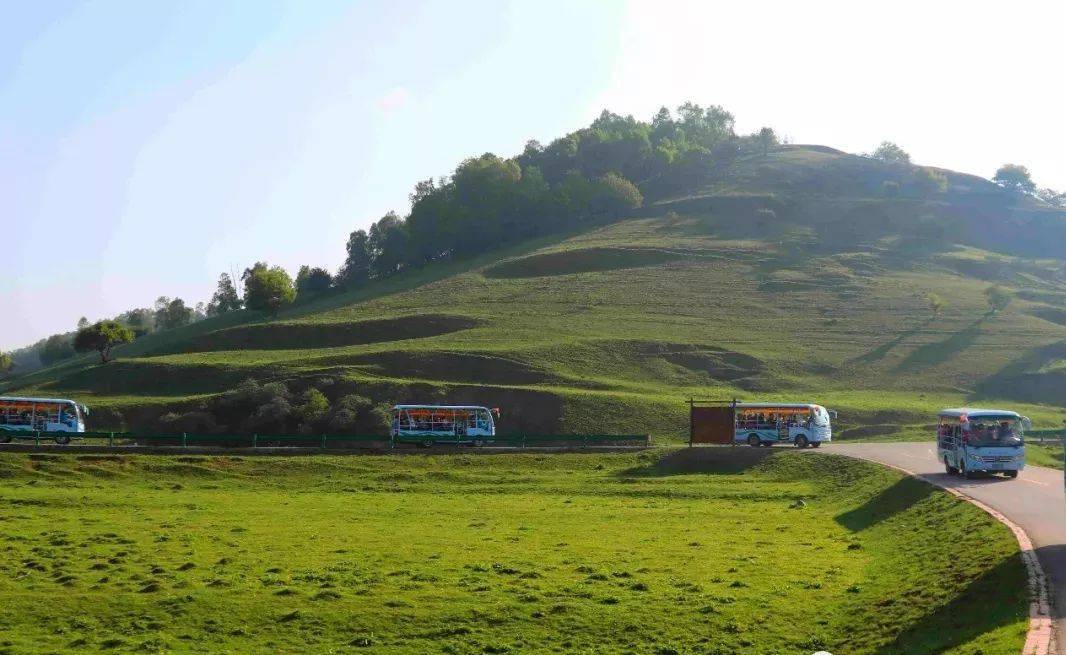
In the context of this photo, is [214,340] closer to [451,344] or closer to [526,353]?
[451,344]

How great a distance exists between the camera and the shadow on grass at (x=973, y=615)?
70.6ft

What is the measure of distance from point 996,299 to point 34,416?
111575 millimetres

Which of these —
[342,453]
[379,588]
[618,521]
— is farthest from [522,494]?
[379,588]

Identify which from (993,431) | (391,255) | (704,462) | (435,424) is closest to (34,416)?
(435,424)

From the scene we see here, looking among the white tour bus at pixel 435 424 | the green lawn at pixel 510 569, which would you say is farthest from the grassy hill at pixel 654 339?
the green lawn at pixel 510 569

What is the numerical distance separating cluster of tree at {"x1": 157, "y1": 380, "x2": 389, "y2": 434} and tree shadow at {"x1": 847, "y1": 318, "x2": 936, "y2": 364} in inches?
2104

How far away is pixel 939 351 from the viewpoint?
383 ft

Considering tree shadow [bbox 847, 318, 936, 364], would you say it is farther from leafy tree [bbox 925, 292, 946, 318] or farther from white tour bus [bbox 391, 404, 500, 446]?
white tour bus [bbox 391, 404, 500, 446]

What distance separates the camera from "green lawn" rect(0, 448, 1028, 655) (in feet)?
83.6

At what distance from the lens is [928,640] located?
22.5 meters

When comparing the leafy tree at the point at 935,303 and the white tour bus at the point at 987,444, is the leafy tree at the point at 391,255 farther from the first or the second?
the white tour bus at the point at 987,444

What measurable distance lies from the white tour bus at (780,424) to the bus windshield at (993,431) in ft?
82.9

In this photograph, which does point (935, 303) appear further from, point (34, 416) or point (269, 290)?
point (34, 416)

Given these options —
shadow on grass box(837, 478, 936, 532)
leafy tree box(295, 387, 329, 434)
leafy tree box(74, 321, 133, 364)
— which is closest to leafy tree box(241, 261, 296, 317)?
leafy tree box(74, 321, 133, 364)
